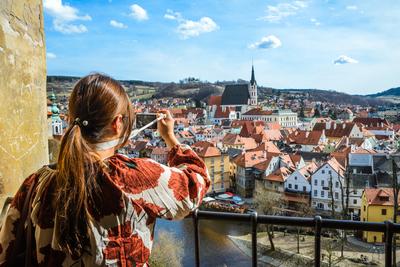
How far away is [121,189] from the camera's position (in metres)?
0.83

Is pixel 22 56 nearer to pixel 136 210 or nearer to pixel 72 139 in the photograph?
pixel 72 139

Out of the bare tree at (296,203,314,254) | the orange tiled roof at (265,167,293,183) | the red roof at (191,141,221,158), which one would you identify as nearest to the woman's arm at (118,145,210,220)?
the bare tree at (296,203,314,254)

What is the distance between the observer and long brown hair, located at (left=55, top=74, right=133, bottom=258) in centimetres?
81

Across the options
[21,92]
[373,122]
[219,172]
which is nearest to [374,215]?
[219,172]

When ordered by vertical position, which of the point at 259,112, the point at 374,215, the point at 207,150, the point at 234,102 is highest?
the point at 234,102

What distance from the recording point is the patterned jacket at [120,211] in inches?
32.6

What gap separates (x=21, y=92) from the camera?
56.9 inches

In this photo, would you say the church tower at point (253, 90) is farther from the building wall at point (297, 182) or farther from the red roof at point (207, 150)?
the building wall at point (297, 182)

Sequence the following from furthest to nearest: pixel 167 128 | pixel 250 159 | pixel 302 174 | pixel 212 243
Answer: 1. pixel 250 159
2. pixel 302 174
3. pixel 212 243
4. pixel 167 128

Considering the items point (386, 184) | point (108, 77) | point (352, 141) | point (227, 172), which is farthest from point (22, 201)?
point (352, 141)

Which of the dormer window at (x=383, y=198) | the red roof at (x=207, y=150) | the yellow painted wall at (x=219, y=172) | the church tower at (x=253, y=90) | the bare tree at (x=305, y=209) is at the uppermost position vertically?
the church tower at (x=253, y=90)

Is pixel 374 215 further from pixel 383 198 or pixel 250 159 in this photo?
pixel 250 159

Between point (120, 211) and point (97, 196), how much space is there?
0.06 meters

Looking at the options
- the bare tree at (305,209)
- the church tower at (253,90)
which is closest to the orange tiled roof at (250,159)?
the bare tree at (305,209)
